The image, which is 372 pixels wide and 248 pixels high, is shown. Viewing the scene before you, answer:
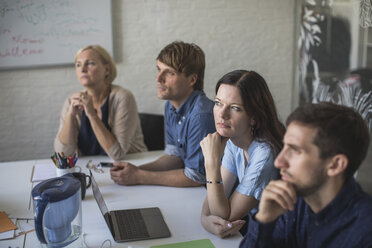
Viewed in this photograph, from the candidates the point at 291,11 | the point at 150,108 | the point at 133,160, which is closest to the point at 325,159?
the point at 133,160

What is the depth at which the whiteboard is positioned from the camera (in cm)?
339

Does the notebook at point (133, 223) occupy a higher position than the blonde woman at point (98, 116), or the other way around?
the blonde woman at point (98, 116)

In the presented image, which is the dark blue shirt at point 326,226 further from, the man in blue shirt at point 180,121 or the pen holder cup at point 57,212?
the man in blue shirt at point 180,121

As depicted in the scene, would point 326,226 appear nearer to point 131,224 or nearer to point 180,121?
point 131,224

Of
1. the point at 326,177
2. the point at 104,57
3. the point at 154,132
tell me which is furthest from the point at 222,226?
the point at 154,132

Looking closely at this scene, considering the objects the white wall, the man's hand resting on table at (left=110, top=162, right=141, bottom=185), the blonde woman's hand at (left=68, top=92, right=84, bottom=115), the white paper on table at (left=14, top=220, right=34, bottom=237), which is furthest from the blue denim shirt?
the white wall

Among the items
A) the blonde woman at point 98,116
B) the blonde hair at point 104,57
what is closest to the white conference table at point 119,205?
the blonde woman at point 98,116

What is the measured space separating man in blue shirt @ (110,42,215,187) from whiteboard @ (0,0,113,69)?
58.3 inches

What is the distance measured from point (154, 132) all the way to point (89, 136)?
26.5 inches

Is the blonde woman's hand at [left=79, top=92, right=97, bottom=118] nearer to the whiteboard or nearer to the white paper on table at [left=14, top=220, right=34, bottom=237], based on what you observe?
the white paper on table at [left=14, top=220, right=34, bottom=237]

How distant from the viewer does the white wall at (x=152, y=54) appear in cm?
358

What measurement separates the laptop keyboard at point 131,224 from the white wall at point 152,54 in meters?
2.13

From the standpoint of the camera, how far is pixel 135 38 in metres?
3.66

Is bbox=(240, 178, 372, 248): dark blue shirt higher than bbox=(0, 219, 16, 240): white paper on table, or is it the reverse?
bbox=(240, 178, 372, 248): dark blue shirt
